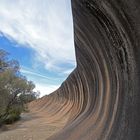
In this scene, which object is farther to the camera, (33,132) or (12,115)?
(12,115)

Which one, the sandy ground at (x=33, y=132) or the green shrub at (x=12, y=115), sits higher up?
the green shrub at (x=12, y=115)

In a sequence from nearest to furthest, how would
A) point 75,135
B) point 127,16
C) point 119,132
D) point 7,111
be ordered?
point 127,16 → point 119,132 → point 75,135 → point 7,111

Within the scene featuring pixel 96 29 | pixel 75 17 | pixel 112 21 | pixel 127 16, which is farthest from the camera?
pixel 75 17

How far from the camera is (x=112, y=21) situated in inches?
174

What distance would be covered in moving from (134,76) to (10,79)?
85.3 ft

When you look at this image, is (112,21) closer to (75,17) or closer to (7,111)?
(75,17)

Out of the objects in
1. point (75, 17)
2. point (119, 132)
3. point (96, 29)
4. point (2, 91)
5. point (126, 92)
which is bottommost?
point (119, 132)

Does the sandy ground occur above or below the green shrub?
below

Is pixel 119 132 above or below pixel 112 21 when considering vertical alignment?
below

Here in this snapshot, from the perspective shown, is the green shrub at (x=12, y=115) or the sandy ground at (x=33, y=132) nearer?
the sandy ground at (x=33, y=132)

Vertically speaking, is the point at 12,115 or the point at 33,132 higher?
the point at 12,115

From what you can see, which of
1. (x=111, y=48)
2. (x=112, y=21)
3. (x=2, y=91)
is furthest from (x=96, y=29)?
(x=2, y=91)

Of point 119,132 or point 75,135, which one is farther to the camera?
point 75,135

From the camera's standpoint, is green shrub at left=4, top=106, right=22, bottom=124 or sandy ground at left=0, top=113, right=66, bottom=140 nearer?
sandy ground at left=0, top=113, right=66, bottom=140
